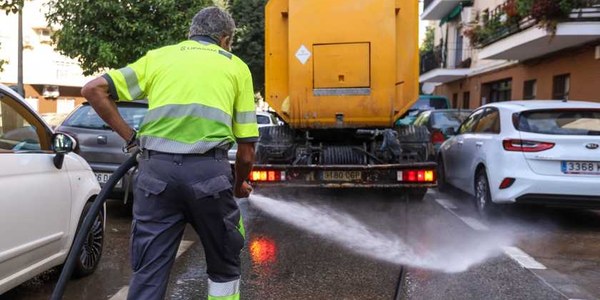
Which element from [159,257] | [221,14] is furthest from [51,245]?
[221,14]

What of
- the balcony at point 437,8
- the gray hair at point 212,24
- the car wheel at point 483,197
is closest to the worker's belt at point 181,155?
the gray hair at point 212,24

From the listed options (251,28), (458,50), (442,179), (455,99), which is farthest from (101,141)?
(455,99)

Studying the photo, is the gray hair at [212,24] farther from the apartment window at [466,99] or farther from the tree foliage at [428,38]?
the tree foliage at [428,38]

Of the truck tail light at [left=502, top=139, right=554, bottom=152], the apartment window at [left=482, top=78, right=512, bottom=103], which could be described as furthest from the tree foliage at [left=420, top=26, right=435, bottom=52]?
the truck tail light at [left=502, top=139, right=554, bottom=152]

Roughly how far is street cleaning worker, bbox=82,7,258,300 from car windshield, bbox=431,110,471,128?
408 inches

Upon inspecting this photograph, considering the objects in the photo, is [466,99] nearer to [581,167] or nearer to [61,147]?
[581,167]

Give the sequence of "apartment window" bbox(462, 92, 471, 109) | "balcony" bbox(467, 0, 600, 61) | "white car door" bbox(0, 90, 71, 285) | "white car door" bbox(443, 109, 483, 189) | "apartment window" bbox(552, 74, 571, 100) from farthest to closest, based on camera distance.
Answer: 1. "apartment window" bbox(462, 92, 471, 109)
2. "apartment window" bbox(552, 74, 571, 100)
3. "balcony" bbox(467, 0, 600, 61)
4. "white car door" bbox(443, 109, 483, 189)
5. "white car door" bbox(0, 90, 71, 285)

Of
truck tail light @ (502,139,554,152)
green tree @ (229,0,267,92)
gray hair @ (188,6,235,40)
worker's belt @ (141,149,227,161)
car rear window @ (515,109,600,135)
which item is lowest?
A: truck tail light @ (502,139,554,152)

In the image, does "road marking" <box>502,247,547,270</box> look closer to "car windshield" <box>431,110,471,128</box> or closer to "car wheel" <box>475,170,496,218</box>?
"car wheel" <box>475,170,496,218</box>

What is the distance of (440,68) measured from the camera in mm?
27516

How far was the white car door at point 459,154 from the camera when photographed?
8508 millimetres

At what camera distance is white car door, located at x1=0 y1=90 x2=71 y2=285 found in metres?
3.46

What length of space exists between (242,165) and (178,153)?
0.41 metres

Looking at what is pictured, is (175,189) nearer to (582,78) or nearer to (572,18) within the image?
(572,18)
